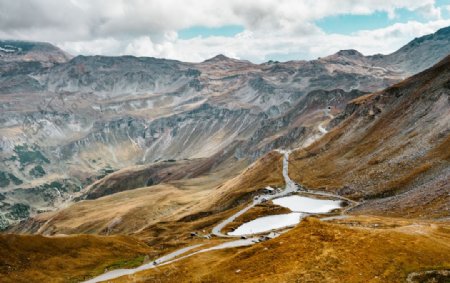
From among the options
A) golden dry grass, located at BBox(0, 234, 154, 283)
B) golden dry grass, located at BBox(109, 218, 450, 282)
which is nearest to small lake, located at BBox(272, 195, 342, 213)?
golden dry grass, located at BBox(0, 234, 154, 283)

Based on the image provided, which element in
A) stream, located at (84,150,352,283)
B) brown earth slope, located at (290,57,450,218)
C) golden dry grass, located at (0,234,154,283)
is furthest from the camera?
brown earth slope, located at (290,57,450,218)

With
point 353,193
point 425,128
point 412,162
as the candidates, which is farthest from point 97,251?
point 425,128

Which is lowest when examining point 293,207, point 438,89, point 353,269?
point 293,207

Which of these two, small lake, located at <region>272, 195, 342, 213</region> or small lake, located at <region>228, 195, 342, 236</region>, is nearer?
small lake, located at <region>228, 195, 342, 236</region>

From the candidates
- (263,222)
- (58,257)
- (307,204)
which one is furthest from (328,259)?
(307,204)

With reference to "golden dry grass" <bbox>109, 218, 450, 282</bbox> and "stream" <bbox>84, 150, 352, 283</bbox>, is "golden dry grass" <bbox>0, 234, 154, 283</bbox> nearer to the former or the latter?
"stream" <bbox>84, 150, 352, 283</bbox>

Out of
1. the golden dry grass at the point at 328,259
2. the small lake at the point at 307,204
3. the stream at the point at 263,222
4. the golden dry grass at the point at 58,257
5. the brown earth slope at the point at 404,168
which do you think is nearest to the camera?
the golden dry grass at the point at 328,259

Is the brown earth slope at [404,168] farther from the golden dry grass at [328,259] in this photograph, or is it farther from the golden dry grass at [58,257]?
the golden dry grass at [58,257]

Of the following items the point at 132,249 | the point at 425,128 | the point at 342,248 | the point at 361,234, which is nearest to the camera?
the point at 342,248

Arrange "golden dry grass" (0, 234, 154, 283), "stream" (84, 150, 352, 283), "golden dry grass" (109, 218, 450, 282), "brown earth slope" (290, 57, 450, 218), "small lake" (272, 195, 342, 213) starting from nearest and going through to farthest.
→ 1. "golden dry grass" (109, 218, 450, 282)
2. "golden dry grass" (0, 234, 154, 283)
3. "stream" (84, 150, 352, 283)
4. "brown earth slope" (290, 57, 450, 218)
5. "small lake" (272, 195, 342, 213)

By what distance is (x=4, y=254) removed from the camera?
82562mm

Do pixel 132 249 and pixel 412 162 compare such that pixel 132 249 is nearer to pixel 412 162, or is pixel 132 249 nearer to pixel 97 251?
pixel 97 251

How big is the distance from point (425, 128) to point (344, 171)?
34985 millimetres

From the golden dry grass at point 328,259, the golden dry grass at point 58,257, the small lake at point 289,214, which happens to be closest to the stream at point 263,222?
the small lake at point 289,214
